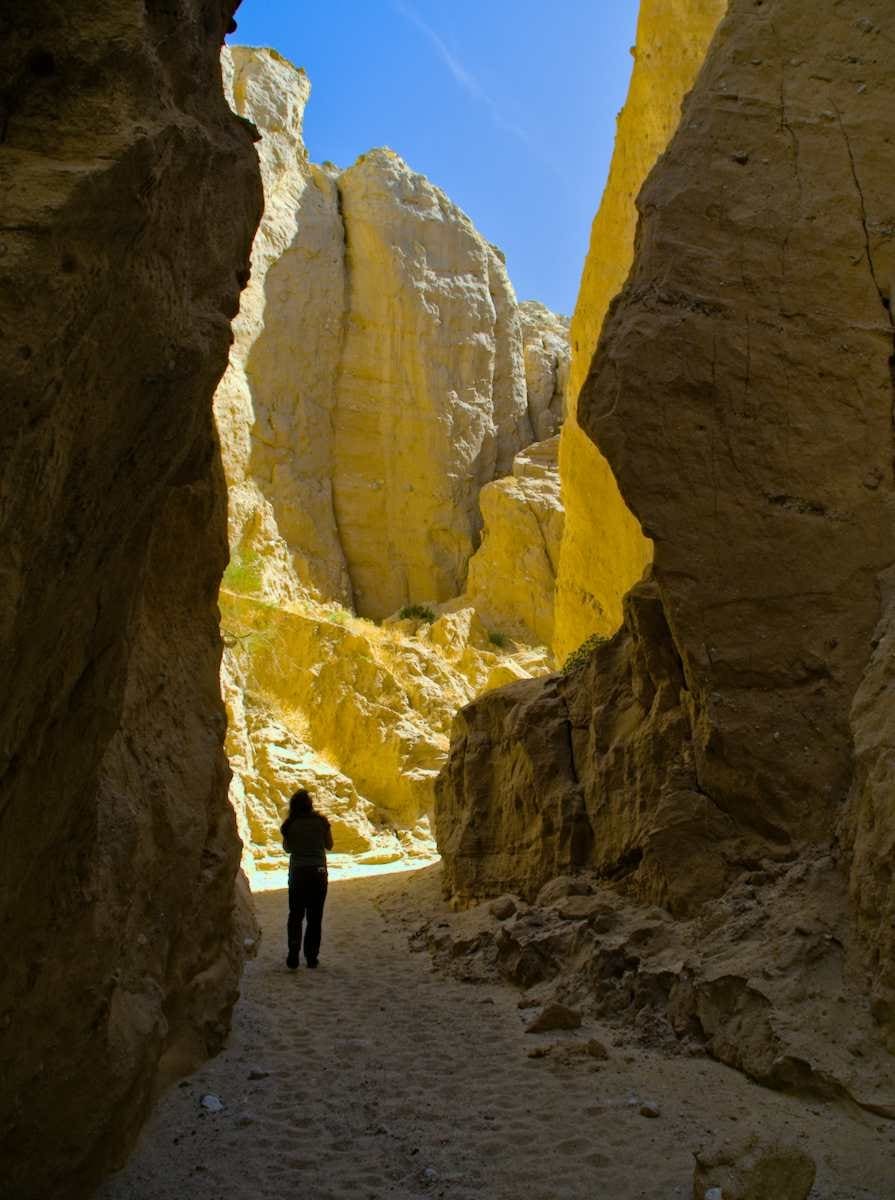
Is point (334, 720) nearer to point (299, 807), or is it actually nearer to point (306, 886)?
point (299, 807)

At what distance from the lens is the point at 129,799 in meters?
4.49

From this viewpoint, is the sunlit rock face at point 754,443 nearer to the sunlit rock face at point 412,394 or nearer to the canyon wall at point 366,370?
the canyon wall at point 366,370

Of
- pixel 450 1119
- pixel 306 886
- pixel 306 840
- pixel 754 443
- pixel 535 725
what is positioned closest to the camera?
pixel 450 1119

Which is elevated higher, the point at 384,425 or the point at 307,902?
the point at 384,425

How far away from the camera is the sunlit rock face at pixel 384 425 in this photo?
25.5 metres

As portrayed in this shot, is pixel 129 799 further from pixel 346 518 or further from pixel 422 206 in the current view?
pixel 422 206

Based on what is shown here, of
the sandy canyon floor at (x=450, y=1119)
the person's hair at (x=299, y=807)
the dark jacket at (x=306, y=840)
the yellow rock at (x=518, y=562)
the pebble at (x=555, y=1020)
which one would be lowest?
the sandy canyon floor at (x=450, y=1119)

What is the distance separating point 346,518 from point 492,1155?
27.0 meters

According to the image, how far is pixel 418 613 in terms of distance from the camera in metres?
28.9

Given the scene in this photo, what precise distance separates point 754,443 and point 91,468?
5.34 meters

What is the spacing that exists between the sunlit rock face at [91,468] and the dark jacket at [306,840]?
3.25 metres

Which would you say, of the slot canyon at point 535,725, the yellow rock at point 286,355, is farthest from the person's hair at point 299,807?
the yellow rock at point 286,355

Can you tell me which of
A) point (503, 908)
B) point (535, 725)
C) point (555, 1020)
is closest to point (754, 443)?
point (535, 725)

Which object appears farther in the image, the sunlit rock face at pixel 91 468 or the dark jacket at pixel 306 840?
the dark jacket at pixel 306 840
